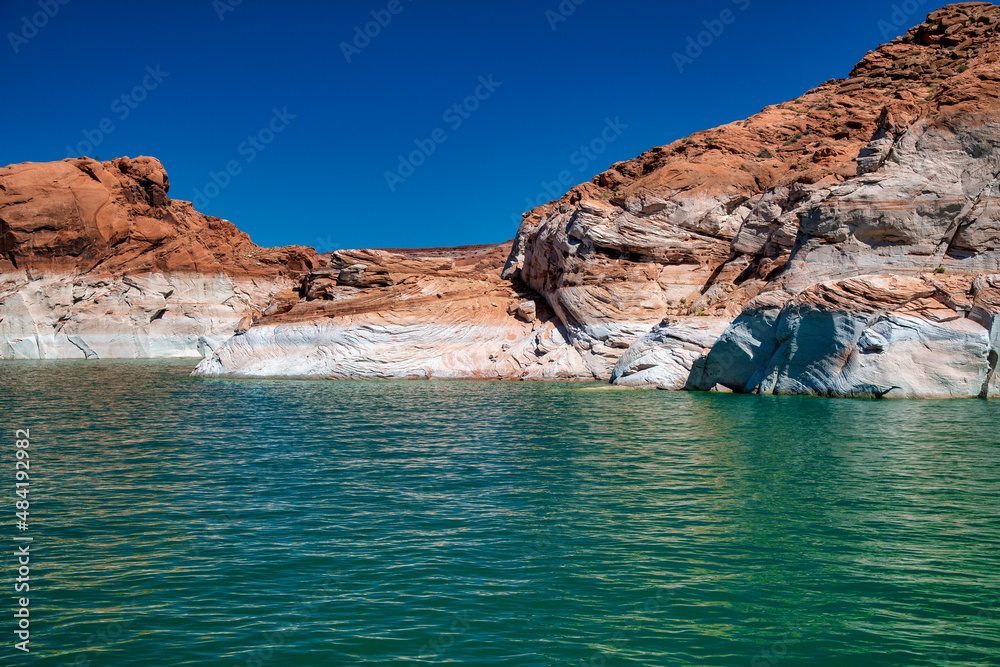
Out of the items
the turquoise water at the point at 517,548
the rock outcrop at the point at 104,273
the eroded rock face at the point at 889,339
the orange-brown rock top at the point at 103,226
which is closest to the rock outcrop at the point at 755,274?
the eroded rock face at the point at 889,339

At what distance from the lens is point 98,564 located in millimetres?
7316

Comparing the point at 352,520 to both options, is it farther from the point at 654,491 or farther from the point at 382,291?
the point at 382,291

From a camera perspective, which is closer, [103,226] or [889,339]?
[889,339]

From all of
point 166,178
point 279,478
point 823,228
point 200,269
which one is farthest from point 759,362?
point 166,178

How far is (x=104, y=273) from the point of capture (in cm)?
6944

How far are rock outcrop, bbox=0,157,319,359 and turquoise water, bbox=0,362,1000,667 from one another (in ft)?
191

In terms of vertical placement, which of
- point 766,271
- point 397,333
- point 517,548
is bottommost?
point 517,548

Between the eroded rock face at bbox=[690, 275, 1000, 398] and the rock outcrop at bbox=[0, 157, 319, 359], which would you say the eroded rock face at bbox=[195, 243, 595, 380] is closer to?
the eroded rock face at bbox=[690, 275, 1000, 398]

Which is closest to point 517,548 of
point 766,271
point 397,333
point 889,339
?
point 889,339

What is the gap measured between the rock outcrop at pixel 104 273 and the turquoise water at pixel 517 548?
2297 inches

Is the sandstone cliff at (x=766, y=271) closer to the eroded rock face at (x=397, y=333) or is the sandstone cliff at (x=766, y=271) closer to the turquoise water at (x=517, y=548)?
the eroded rock face at (x=397, y=333)

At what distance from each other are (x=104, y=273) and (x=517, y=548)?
73028 millimetres

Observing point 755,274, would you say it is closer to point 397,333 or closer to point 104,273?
point 397,333

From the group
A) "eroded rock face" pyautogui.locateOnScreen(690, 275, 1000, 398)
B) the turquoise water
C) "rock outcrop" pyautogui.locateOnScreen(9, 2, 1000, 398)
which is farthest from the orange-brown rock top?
"eroded rock face" pyautogui.locateOnScreen(690, 275, 1000, 398)
